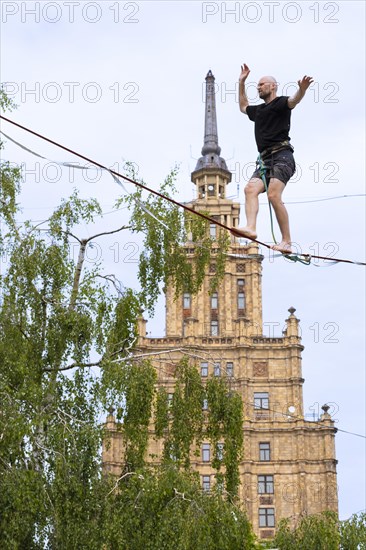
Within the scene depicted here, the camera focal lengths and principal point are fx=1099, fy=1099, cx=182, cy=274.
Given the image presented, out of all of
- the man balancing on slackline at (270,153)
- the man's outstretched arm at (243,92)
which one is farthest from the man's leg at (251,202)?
the man's outstretched arm at (243,92)

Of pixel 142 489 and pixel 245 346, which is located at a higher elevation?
pixel 245 346

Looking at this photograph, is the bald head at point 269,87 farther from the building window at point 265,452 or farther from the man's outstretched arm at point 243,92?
the building window at point 265,452

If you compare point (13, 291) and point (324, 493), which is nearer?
point (13, 291)

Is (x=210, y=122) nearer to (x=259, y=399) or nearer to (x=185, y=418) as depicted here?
(x=259, y=399)

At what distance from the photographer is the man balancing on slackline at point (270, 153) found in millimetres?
9414

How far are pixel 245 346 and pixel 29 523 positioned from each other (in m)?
51.0

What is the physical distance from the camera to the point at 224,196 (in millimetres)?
79938

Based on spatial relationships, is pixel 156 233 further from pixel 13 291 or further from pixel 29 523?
pixel 29 523

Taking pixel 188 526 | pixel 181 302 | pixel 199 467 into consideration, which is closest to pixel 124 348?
pixel 188 526

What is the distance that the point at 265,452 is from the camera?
222ft

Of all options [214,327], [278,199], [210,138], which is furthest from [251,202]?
[210,138]

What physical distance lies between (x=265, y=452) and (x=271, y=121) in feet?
195

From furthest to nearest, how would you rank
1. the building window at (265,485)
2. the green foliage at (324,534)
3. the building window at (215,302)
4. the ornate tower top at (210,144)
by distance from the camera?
the ornate tower top at (210,144)
the building window at (215,302)
the building window at (265,485)
the green foliage at (324,534)

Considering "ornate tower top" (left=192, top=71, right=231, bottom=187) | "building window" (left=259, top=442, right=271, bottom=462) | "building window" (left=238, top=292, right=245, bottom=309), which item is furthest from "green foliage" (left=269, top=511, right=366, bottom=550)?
"ornate tower top" (left=192, top=71, right=231, bottom=187)
